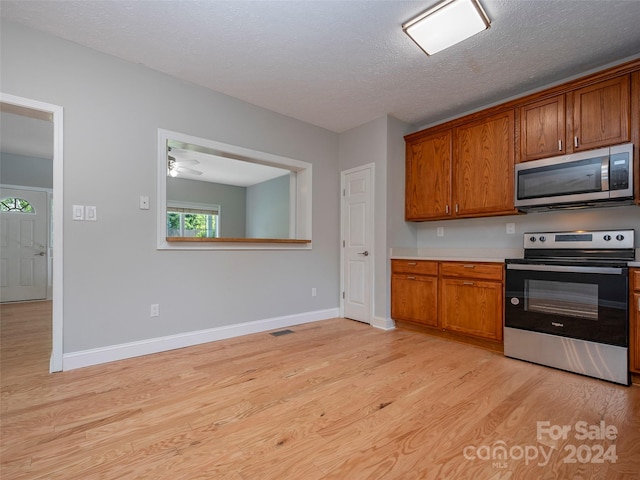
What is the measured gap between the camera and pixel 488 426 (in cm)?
163

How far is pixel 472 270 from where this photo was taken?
9.70ft

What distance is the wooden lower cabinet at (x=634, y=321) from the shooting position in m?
2.09

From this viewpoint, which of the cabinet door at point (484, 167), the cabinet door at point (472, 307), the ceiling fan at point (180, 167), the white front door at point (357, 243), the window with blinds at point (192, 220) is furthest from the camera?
the window with blinds at point (192, 220)

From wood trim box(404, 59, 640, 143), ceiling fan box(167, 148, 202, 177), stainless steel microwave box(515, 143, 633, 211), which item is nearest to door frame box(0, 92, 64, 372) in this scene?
ceiling fan box(167, 148, 202, 177)

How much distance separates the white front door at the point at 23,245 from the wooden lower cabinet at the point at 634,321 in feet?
26.4

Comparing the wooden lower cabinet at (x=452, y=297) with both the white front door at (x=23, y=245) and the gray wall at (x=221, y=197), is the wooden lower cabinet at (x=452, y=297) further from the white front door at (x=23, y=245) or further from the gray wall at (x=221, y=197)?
the white front door at (x=23, y=245)

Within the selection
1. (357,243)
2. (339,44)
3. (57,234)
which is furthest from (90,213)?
(357,243)

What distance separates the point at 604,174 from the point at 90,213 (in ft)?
13.6

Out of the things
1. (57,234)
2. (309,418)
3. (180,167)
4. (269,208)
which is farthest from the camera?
(269,208)

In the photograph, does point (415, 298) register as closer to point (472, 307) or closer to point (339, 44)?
point (472, 307)

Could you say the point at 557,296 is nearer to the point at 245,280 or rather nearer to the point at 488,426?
the point at 488,426

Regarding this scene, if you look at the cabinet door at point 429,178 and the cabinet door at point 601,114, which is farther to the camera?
the cabinet door at point 429,178

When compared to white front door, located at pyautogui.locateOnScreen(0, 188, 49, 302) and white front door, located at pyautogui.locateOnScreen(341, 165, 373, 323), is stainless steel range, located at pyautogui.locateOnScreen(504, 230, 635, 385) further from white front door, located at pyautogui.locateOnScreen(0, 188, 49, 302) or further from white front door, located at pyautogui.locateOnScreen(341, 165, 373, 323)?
white front door, located at pyautogui.locateOnScreen(0, 188, 49, 302)

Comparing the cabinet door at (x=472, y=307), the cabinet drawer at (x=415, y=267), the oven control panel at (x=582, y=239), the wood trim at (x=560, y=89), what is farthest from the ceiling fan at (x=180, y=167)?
the oven control panel at (x=582, y=239)
